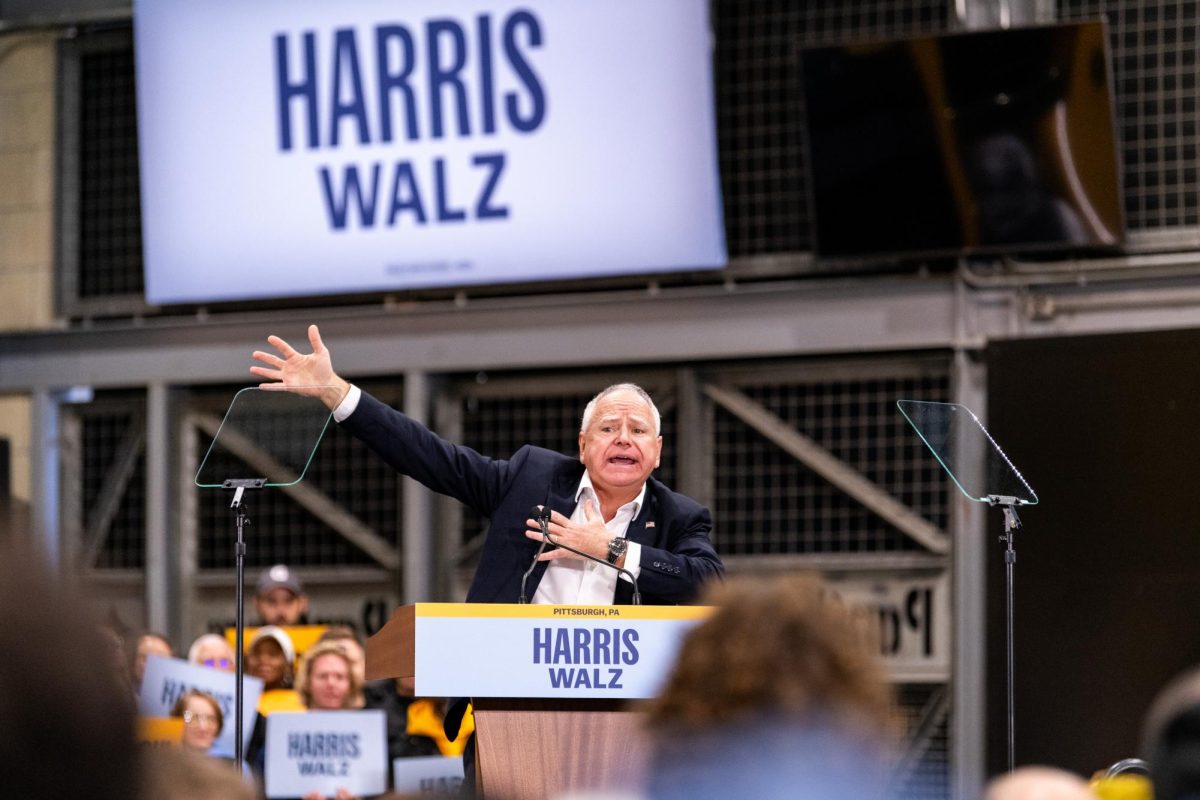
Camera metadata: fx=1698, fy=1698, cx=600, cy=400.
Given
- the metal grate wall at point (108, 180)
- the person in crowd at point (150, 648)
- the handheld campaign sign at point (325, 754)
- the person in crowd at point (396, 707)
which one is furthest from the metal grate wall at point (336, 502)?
the handheld campaign sign at point (325, 754)

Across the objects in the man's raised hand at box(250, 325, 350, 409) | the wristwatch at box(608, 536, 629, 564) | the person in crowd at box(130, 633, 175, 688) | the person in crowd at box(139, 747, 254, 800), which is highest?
the man's raised hand at box(250, 325, 350, 409)

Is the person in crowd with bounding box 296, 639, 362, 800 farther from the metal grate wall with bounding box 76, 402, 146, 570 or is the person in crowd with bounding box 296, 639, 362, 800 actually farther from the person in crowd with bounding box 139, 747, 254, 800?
the person in crowd with bounding box 139, 747, 254, 800

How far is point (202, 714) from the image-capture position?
6.92 metres

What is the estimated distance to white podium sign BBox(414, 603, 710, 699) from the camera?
13.9ft

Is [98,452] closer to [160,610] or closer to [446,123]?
[160,610]

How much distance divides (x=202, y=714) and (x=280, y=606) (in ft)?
5.64

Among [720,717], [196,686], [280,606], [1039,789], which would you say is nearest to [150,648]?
[280,606]

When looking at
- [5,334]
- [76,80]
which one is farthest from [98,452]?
[76,80]

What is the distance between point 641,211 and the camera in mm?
8773

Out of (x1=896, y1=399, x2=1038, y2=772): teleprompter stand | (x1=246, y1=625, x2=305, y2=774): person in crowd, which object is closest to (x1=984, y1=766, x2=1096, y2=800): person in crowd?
(x1=896, y1=399, x2=1038, y2=772): teleprompter stand

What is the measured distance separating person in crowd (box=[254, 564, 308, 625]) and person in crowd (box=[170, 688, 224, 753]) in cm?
162

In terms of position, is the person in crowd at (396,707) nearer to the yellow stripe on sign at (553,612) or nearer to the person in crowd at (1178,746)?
the yellow stripe on sign at (553,612)

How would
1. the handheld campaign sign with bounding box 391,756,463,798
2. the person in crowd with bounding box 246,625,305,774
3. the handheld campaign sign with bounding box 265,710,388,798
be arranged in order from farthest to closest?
the person in crowd with bounding box 246,625,305,774, the handheld campaign sign with bounding box 265,710,388,798, the handheld campaign sign with bounding box 391,756,463,798

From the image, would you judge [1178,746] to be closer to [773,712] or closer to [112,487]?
[773,712]
